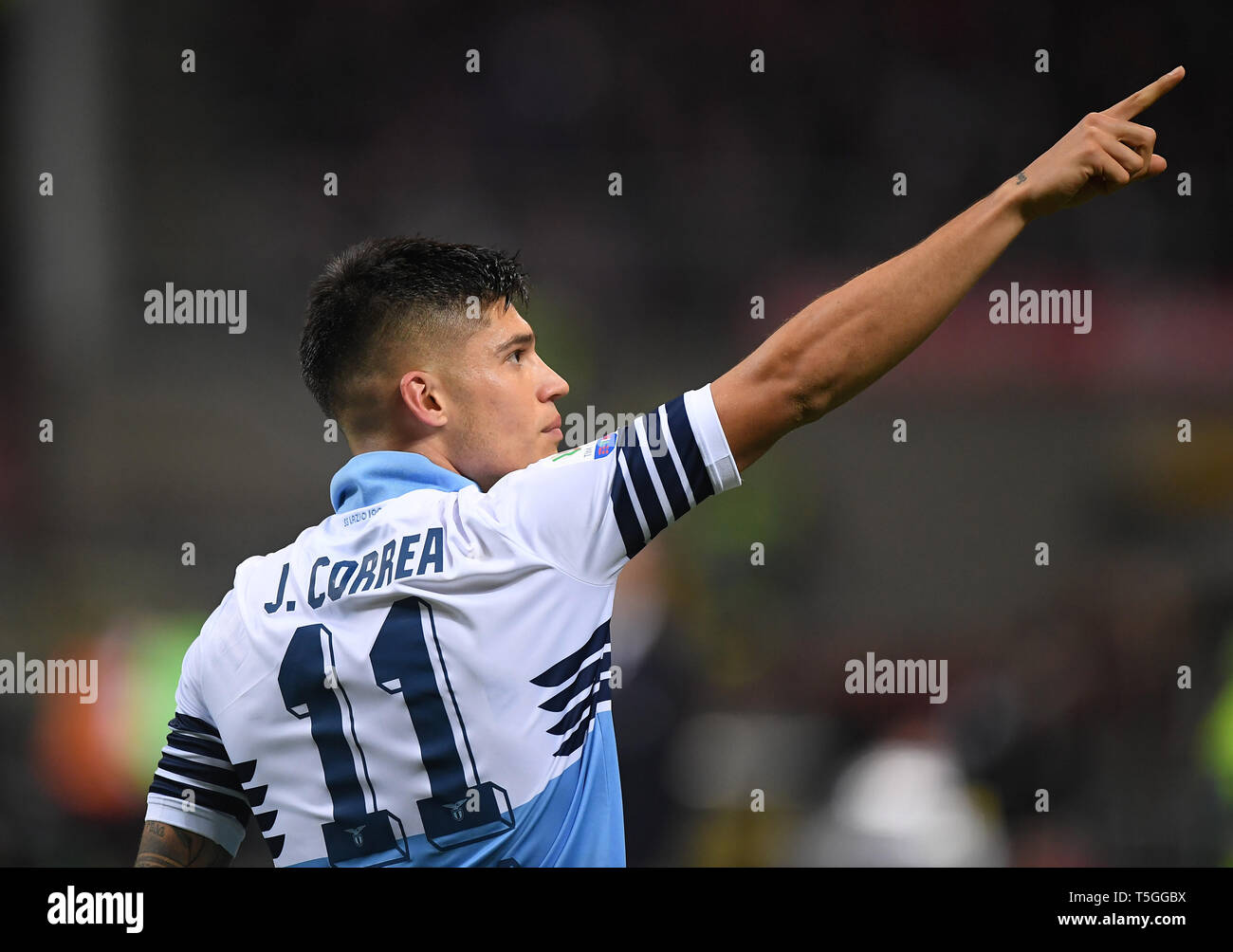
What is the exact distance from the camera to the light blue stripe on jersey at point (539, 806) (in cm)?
168

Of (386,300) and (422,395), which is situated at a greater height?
(386,300)

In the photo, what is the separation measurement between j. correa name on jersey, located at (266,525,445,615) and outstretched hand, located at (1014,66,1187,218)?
95cm

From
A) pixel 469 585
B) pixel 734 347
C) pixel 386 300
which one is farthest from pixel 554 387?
pixel 734 347

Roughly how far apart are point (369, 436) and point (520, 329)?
0.32 m

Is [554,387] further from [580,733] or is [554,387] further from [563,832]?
[563,832]

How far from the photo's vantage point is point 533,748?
5.44 feet

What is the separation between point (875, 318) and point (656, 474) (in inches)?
13.9

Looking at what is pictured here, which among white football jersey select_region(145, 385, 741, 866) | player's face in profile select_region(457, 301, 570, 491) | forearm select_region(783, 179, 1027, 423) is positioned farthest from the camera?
player's face in profile select_region(457, 301, 570, 491)

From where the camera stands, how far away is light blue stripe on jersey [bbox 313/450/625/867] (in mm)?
1684

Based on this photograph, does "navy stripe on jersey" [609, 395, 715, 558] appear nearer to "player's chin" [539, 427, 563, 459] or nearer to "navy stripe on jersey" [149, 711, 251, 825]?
"player's chin" [539, 427, 563, 459]

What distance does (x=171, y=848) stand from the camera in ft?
6.17

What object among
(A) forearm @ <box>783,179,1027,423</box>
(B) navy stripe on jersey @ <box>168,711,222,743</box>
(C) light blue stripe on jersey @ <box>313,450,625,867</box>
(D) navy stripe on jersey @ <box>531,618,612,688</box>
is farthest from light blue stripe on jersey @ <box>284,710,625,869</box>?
(A) forearm @ <box>783,179,1027,423</box>

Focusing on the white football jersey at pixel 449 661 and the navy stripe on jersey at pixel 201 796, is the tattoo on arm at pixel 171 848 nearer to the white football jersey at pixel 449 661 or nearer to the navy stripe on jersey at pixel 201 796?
the navy stripe on jersey at pixel 201 796

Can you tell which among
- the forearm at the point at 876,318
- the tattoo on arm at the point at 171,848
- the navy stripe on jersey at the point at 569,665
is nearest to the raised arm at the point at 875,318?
the forearm at the point at 876,318
